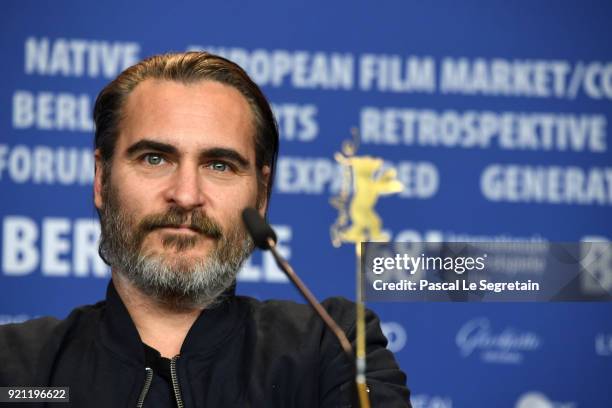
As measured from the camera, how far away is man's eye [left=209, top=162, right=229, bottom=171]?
1.86m

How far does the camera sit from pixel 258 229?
4.74 ft

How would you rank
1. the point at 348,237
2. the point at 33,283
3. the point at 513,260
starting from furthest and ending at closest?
1. the point at 33,283
2. the point at 513,260
3. the point at 348,237

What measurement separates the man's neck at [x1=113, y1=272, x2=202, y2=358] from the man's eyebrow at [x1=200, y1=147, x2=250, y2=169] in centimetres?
27

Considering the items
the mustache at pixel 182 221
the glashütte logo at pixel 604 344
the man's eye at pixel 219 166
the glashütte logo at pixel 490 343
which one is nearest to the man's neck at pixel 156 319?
the mustache at pixel 182 221

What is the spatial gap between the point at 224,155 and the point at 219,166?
2cm

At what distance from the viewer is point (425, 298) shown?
73.1 inches

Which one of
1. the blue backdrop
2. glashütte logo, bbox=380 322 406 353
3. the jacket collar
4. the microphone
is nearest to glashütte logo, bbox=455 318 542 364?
the blue backdrop

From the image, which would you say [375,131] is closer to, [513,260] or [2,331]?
[513,260]

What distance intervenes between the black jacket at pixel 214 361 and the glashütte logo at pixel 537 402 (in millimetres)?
1209

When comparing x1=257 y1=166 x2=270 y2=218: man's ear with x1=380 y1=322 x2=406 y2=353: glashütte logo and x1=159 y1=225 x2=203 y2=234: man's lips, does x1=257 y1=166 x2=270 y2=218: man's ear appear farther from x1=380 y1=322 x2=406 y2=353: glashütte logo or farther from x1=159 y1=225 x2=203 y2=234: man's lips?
x1=380 y1=322 x2=406 y2=353: glashütte logo

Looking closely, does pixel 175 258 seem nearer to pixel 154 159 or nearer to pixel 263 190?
pixel 154 159

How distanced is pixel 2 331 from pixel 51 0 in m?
1.35

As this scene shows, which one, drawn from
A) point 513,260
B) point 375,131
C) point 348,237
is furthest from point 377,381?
point 375,131

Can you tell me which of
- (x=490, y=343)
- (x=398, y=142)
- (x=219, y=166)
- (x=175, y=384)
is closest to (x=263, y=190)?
(x=219, y=166)
